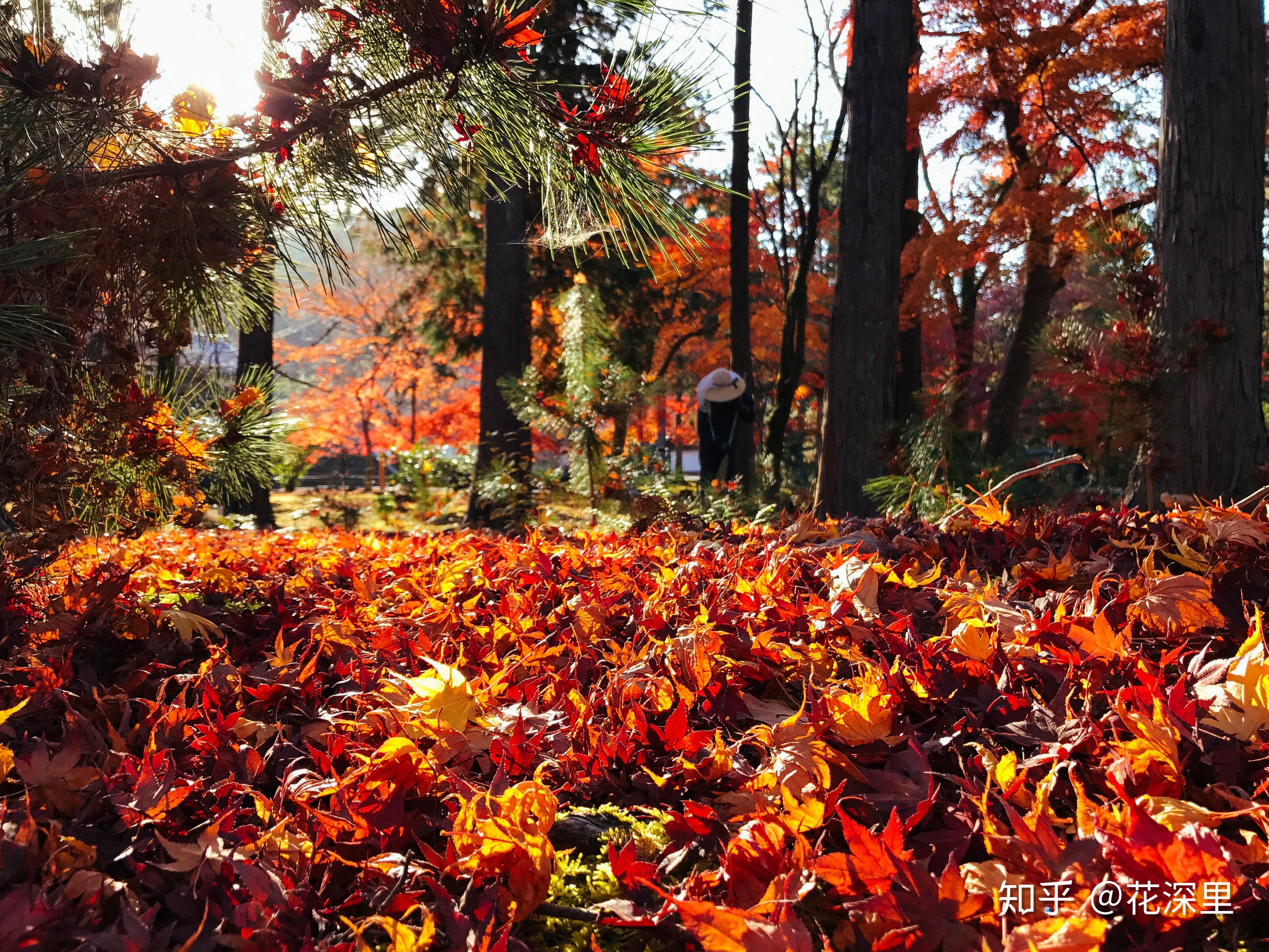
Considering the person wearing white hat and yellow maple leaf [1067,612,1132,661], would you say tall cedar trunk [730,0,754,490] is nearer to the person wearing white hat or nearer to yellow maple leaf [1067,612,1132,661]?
the person wearing white hat

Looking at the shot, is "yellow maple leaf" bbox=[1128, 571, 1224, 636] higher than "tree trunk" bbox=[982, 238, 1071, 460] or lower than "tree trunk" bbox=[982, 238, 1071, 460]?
lower

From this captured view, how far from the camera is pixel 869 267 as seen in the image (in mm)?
6434

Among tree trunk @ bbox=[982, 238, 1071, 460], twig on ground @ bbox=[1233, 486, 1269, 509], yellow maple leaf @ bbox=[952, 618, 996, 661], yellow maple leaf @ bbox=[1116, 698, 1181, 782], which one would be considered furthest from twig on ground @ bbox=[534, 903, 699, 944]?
tree trunk @ bbox=[982, 238, 1071, 460]

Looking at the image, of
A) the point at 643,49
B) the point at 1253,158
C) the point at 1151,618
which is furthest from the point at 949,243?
the point at 1151,618

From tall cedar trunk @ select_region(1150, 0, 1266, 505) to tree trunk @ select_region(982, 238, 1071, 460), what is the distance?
817 centimetres

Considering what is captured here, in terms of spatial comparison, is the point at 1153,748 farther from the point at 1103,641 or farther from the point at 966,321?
the point at 966,321

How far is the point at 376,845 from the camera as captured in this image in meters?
1.05

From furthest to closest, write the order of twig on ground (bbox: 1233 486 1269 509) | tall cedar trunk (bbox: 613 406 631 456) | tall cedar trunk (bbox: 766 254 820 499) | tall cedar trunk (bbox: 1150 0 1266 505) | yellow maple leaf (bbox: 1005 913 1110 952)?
tall cedar trunk (bbox: 766 254 820 499), tall cedar trunk (bbox: 613 406 631 456), tall cedar trunk (bbox: 1150 0 1266 505), twig on ground (bbox: 1233 486 1269 509), yellow maple leaf (bbox: 1005 913 1110 952)

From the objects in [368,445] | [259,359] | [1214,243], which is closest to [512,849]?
[1214,243]

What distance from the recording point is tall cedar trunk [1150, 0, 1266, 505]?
14.8 ft

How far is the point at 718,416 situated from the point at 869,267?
4682 millimetres

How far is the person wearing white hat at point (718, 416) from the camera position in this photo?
10.9 meters

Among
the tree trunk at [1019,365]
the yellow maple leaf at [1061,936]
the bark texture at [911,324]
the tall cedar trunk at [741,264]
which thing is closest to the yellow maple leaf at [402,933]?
the yellow maple leaf at [1061,936]

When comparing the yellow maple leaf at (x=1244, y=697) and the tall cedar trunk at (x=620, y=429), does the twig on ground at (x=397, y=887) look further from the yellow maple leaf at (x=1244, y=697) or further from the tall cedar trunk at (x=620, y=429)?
the tall cedar trunk at (x=620, y=429)
